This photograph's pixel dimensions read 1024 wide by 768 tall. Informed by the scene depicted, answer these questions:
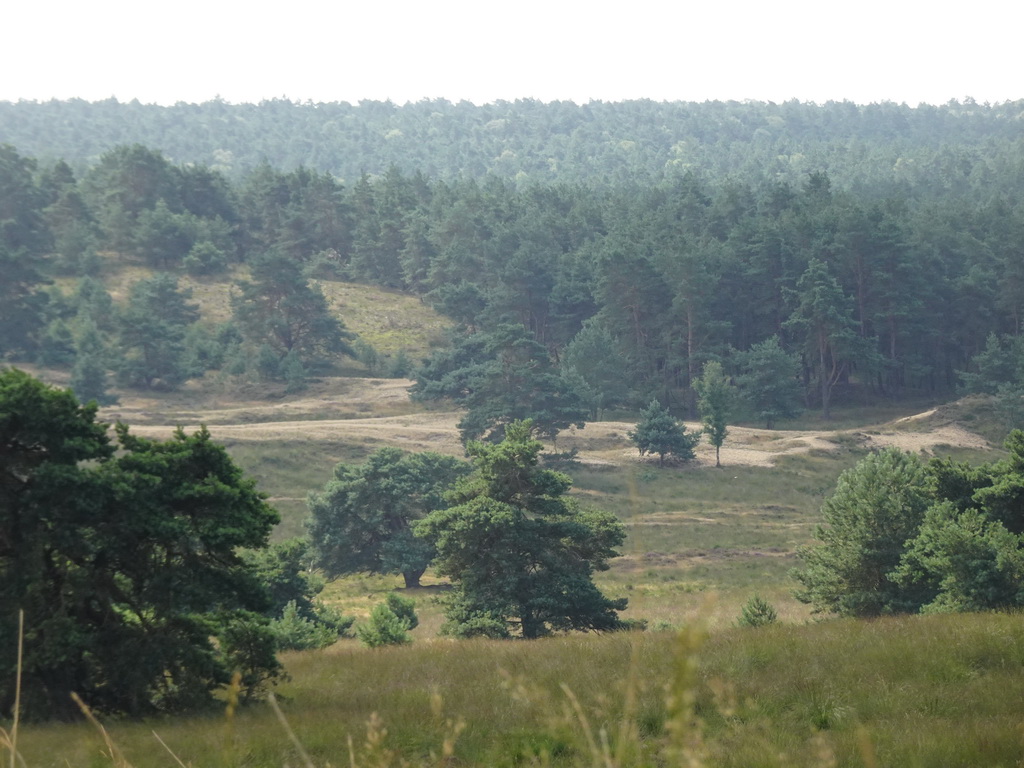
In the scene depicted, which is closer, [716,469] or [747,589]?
[747,589]

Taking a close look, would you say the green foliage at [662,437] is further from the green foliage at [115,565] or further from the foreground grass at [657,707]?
the green foliage at [115,565]

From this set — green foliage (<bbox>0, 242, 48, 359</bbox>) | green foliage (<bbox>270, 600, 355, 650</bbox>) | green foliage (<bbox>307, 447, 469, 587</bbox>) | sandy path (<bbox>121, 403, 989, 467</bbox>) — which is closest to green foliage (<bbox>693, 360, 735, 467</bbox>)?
sandy path (<bbox>121, 403, 989, 467</bbox>)

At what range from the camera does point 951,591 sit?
22.3m

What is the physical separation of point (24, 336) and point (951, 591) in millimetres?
90237

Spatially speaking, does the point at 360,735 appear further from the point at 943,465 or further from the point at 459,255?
the point at 459,255

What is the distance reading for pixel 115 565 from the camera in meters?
13.7

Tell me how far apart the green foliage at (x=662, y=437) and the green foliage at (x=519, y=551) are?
5075 centimetres

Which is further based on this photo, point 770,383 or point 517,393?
point 770,383

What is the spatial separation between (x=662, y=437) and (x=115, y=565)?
223 ft

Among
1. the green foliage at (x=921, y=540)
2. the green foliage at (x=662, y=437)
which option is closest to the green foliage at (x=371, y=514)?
the green foliage at (x=662, y=437)

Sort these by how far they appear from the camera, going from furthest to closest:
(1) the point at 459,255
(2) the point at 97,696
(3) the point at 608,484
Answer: (1) the point at 459,255, (3) the point at 608,484, (2) the point at 97,696

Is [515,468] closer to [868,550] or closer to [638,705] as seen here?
[868,550]

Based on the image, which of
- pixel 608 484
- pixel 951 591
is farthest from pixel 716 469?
pixel 951 591

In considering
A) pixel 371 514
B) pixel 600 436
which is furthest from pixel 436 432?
pixel 371 514
